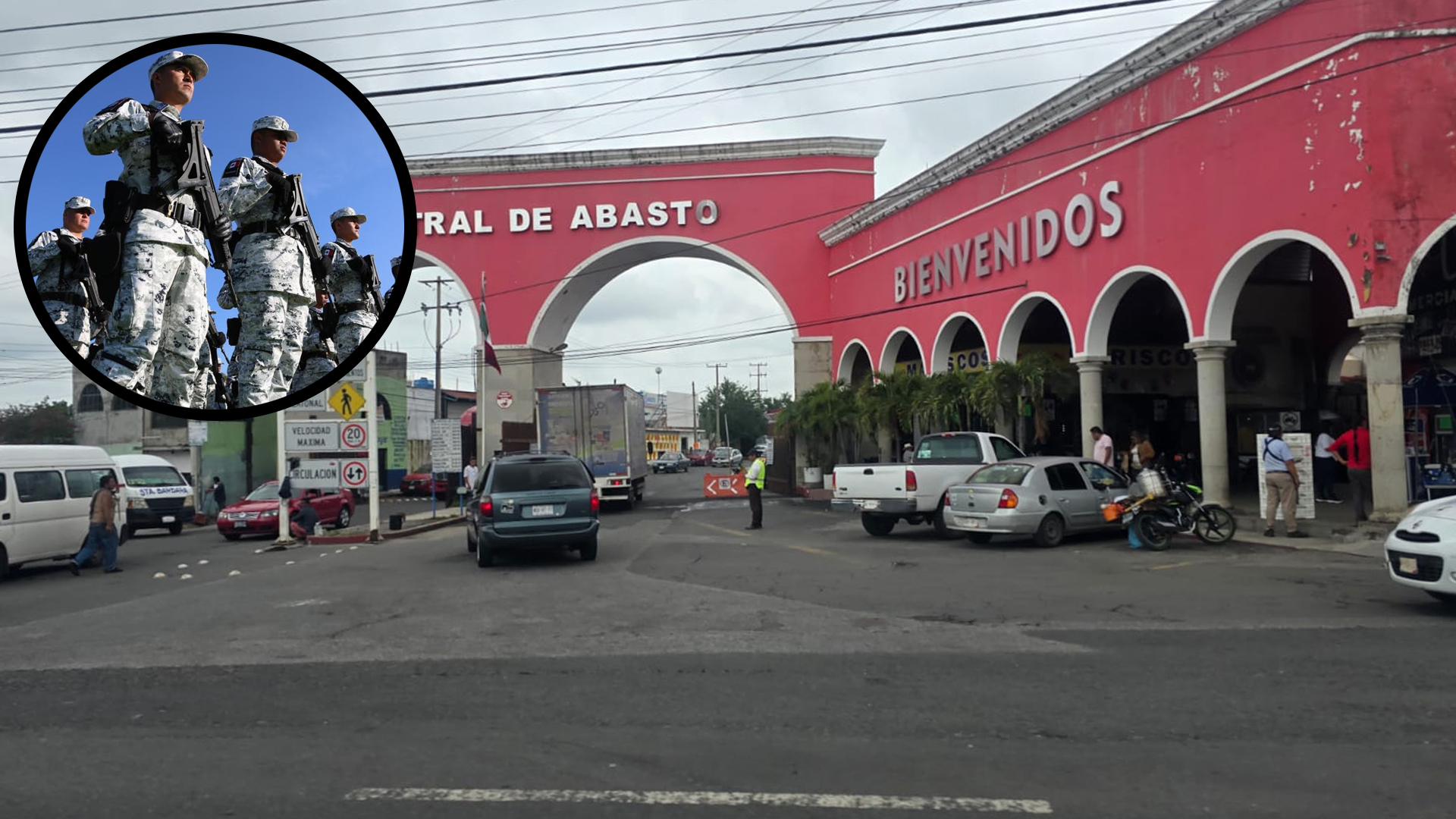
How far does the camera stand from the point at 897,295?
30.9 metres

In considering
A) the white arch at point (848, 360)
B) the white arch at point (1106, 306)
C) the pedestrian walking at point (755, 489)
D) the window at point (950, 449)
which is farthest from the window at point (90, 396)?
the white arch at point (848, 360)

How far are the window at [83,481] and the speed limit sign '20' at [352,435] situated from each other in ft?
14.1

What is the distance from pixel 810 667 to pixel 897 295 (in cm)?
2385

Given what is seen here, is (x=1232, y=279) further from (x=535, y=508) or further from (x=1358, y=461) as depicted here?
(x=535, y=508)

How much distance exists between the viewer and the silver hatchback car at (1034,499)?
1669 cm

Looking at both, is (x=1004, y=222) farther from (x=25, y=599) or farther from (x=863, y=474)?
(x=25, y=599)

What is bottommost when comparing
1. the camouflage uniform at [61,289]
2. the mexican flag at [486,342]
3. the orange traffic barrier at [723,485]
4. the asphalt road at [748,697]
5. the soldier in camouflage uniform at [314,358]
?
the asphalt road at [748,697]

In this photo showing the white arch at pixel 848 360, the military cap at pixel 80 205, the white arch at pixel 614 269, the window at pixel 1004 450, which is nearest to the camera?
the military cap at pixel 80 205

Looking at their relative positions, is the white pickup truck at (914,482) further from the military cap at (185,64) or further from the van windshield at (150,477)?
the van windshield at (150,477)

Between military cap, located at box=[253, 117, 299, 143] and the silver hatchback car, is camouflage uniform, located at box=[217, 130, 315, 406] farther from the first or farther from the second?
the silver hatchback car

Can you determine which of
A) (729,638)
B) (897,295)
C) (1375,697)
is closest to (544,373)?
(897,295)

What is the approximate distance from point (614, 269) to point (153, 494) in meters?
15.9

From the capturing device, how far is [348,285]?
227 centimetres

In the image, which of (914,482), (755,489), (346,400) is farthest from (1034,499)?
(346,400)
